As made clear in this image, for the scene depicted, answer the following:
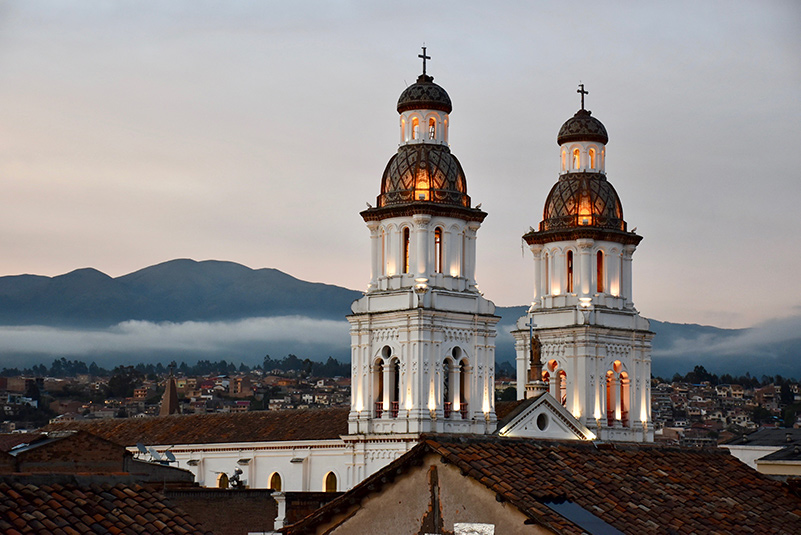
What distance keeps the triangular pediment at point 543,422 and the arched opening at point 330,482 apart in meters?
7.21

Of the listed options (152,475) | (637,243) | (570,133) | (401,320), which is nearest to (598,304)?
(637,243)

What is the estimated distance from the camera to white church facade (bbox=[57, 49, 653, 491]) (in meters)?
53.4

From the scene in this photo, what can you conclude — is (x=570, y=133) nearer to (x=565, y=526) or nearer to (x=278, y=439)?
(x=278, y=439)

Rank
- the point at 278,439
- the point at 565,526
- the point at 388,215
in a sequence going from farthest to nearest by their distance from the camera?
1. the point at 278,439
2. the point at 388,215
3. the point at 565,526

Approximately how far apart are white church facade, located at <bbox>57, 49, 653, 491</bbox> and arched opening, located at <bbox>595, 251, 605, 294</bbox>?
7 centimetres

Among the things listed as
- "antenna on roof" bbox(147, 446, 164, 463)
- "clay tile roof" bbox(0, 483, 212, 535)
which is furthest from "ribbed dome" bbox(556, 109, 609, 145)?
"clay tile roof" bbox(0, 483, 212, 535)

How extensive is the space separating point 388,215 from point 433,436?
34.9 meters

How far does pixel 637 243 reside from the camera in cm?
6384

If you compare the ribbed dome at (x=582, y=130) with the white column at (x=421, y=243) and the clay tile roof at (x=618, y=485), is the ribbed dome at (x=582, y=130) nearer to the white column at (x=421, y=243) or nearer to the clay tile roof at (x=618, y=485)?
the white column at (x=421, y=243)

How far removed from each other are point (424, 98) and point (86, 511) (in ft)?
124

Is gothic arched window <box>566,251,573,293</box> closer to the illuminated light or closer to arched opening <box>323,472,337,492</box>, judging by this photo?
the illuminated light

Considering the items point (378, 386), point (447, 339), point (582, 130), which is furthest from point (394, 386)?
point (582, 130)

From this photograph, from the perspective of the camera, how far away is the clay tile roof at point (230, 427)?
195ft

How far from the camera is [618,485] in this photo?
71.1ft
